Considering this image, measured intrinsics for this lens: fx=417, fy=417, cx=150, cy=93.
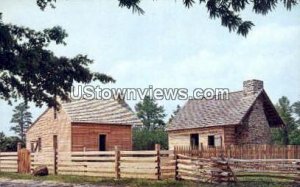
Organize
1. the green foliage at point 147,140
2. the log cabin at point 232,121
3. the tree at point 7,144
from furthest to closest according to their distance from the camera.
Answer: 1. the green foliage at point 147,140
2. the tree at point 7,144
3. the log cabin at point 232,121

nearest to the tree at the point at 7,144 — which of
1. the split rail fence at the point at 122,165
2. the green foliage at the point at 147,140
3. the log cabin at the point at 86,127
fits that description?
the log cabin at the point at 86,127

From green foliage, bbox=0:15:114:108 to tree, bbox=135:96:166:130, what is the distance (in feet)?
253

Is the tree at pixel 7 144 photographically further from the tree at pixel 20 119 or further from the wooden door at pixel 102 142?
the tree at pixel 20 119

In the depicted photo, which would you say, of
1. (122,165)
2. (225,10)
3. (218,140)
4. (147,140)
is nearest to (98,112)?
(218,140)

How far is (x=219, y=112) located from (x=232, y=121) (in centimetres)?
247

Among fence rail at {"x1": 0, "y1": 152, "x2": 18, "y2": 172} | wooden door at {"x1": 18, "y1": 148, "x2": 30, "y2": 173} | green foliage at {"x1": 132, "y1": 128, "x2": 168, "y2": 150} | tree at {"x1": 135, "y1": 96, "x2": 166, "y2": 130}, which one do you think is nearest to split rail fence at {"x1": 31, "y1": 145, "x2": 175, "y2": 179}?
wooden door at {"x1": 18, "y1": 148, "x2": 30, "y2": 173}

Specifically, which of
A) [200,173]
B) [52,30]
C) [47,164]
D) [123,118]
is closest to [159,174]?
[200,173]

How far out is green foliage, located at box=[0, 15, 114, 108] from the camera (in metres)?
12.0

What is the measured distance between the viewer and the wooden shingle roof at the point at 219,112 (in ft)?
104

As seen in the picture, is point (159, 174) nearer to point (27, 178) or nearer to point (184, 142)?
point (27, 178)

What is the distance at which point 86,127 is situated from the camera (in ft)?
109

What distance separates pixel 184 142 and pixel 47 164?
49.8ft

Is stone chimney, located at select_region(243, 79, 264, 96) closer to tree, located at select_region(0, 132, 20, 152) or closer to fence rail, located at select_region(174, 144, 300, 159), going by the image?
fence rail, located at select_region(174, 144, 300, 159)

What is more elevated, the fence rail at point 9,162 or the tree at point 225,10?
the tree at point 225,10
